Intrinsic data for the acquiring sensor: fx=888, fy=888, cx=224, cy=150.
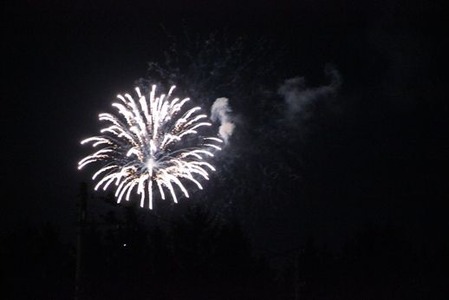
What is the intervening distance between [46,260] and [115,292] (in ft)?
26.2

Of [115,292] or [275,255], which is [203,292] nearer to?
[115,292]

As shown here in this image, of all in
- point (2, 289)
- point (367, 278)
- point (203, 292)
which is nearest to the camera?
point (2, 289)

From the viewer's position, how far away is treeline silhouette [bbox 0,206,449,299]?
53.8m

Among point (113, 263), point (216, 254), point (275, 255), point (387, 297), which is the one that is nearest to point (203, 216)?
point (216, 254)

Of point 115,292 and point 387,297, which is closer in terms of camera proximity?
point 115,292

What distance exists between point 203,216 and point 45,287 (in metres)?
18.7

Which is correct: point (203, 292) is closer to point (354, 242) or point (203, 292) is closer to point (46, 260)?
point (46, 260)

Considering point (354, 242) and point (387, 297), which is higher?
point (354, 242)

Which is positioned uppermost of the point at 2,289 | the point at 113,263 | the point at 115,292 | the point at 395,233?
the point at 395,233

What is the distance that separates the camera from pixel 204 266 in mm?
61719

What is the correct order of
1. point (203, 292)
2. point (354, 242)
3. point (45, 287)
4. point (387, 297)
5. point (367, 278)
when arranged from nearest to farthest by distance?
point (45, 287) → point (203, 292) → point (387, 297) → point (367, 278) → point (354, 242)

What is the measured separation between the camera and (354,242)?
72.8 m

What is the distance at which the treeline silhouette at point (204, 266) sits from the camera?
53.8 metres

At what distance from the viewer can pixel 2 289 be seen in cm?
3859
